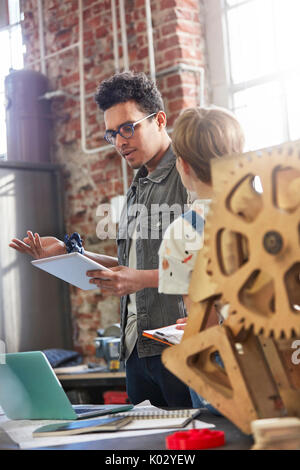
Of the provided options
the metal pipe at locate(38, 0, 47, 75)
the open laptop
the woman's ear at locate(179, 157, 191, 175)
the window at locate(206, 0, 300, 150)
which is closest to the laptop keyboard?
the open laptop

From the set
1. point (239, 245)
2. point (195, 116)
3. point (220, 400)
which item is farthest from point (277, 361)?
point (195, 116)

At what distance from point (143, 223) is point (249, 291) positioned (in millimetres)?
1223

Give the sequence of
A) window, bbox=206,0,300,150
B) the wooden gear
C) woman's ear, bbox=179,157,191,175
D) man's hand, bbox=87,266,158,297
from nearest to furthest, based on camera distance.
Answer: the wooden gear, woman's ear, bbox=179,157,191,175, man's hand, bbox=87,266,158,297, window, bbox=206,0,300,150

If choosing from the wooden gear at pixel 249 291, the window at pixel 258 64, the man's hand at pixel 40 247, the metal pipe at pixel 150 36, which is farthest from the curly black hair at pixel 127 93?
the metal pipe at pixel 150 36

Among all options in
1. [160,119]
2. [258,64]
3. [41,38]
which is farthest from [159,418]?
[41,38]

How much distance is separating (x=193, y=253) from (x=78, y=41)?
3477 millimetres

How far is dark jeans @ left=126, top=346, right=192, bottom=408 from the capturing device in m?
2.12

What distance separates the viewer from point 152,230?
234 centimetres

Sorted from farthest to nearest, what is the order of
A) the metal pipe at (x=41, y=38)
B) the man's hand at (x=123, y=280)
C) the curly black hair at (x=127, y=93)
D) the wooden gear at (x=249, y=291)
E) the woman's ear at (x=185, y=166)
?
the metal pipe at (x=41, y=38), the curly black hair at (x=127, y=93), the man's hand at (x=123, y=280), the woman's ear at (x=185, y=166), the wooden gear at (x=249, y=291)

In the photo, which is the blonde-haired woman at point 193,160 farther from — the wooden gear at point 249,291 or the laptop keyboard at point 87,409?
the laptop keyboard at point 87,409

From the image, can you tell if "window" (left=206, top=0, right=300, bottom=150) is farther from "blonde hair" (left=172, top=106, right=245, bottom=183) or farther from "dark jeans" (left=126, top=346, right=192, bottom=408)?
"blonde hair" (left=172, top=106, right=245, bottom=183)

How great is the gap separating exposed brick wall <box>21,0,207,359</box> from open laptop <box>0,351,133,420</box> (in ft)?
8.51

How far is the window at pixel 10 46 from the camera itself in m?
5.11

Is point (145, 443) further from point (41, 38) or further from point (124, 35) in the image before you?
point (41, 38)
